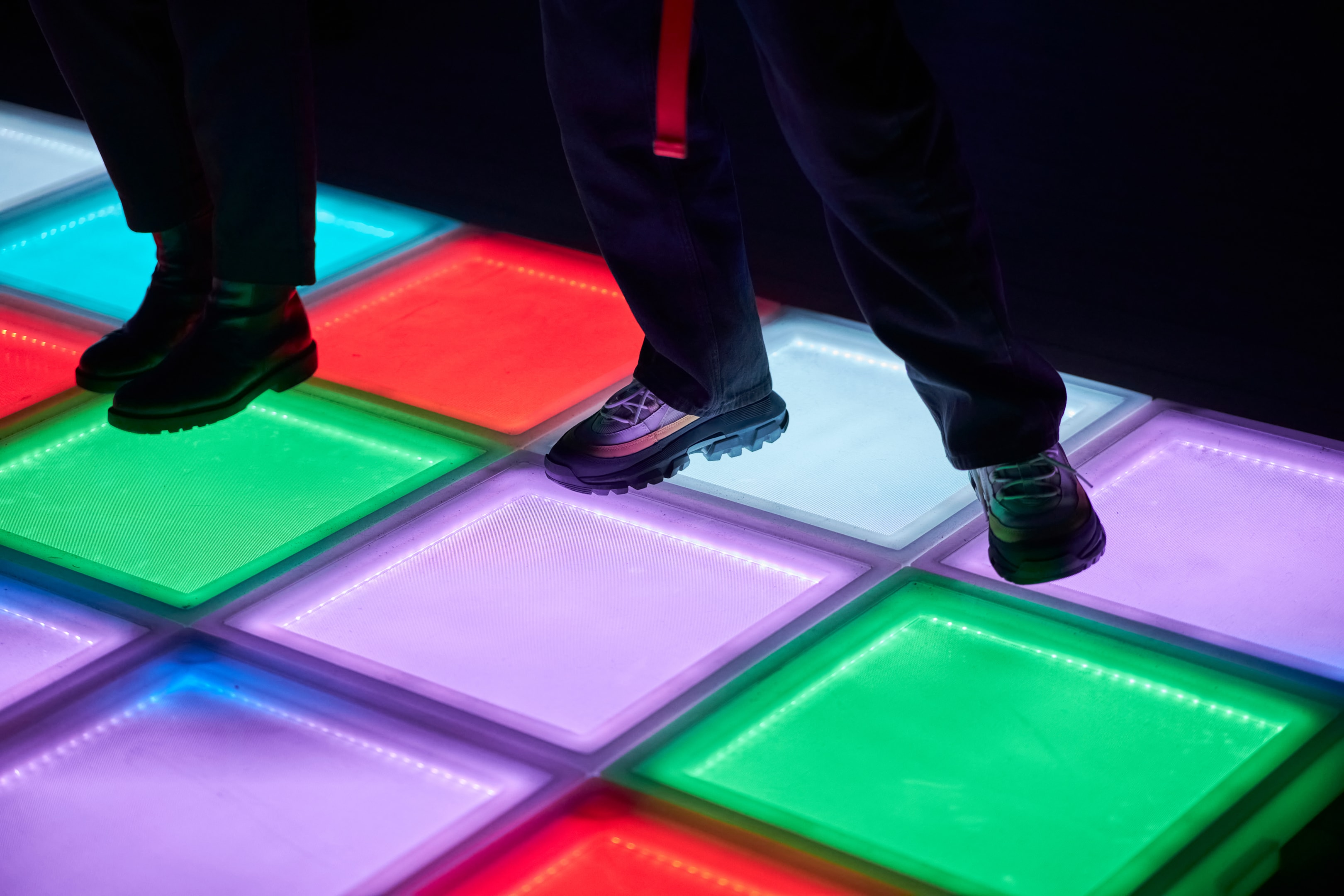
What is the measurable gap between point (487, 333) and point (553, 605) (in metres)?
0.71

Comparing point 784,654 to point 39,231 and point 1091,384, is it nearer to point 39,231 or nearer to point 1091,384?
point 1091,384

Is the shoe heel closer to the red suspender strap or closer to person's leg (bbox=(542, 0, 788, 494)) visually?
person's leg (bbox=(542, 0, 788, 494))

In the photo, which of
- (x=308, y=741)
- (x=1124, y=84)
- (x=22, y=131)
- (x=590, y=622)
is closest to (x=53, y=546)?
(x=308, y=741)

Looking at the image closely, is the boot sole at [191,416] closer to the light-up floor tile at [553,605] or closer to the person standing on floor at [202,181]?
the person standing on floor at [202,181]

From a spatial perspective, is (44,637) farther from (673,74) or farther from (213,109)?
(673,74)

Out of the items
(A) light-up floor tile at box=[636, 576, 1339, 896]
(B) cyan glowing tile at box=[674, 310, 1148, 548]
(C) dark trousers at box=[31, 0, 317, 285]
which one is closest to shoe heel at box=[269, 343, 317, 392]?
(C) dark trousers at box=[31, 0, 317, 285]

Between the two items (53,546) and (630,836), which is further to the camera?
(53,546)

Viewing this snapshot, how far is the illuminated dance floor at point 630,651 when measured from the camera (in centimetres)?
140

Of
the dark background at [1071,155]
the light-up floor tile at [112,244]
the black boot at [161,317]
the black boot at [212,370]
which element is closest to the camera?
the black boot at [212,370]

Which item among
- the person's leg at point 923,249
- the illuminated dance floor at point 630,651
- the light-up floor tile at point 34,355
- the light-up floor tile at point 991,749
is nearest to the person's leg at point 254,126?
the illuminated dance floor at point 630,651

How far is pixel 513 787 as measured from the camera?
4.85 feet

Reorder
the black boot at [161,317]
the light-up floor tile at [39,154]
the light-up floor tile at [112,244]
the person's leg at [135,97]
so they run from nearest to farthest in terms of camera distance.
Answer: the person's leg at [135,97] < the black boot at [161,317] < the light-up floor tile at [112,244] < the light-up floor tile at [39,154]

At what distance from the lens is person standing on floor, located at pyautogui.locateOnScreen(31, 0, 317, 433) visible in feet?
6.21

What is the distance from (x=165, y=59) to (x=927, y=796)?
4.20 ft
